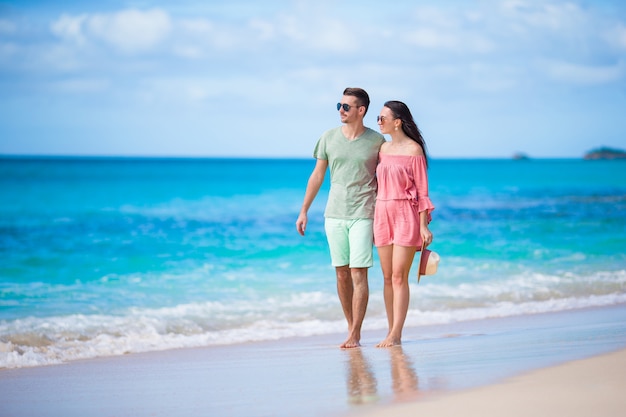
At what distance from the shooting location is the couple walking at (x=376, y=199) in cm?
553

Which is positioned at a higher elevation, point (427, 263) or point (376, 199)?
point (376, 199)

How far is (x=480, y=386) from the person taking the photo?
4.27 meters

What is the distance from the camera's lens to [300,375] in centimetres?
488

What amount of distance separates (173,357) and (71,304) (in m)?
3.36

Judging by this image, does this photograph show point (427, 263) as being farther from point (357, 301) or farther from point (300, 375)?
point (300, 375)

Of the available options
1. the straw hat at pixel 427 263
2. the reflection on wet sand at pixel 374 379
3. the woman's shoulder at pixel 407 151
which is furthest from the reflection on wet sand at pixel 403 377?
the woman's shoulder at pixel 407 151

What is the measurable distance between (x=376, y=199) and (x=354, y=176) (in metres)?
0.21

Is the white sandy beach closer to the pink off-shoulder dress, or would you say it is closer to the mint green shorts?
the pink off-shoulder dress

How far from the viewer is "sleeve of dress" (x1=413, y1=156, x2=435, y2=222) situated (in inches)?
217

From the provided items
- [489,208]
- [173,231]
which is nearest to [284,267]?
[173,231]

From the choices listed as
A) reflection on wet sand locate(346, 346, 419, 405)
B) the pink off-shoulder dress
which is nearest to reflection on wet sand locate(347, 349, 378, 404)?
reflection on wet sand locate(346, 346, 419, 405)

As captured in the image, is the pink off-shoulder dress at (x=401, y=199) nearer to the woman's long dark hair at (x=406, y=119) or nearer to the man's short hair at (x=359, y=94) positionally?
the woman's long dark hair at (x=406, y=119)

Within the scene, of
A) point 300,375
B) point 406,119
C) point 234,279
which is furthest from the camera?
point 234,279

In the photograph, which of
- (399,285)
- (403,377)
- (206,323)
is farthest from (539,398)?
(206,323)
